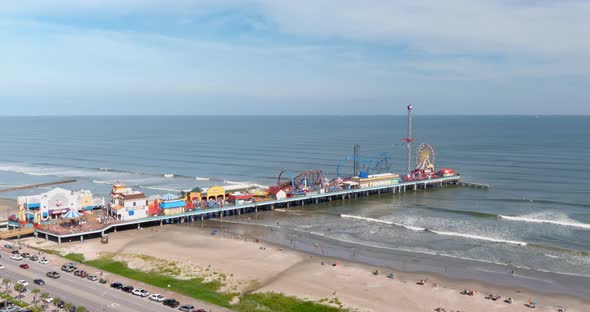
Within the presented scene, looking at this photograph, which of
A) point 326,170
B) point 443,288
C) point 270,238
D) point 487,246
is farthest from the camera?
point 326,170

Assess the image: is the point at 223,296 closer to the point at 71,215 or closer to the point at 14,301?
the point at 14,301

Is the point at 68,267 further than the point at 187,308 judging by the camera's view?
Yes

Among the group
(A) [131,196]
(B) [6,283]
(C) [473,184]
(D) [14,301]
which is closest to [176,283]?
(D) [14,301]

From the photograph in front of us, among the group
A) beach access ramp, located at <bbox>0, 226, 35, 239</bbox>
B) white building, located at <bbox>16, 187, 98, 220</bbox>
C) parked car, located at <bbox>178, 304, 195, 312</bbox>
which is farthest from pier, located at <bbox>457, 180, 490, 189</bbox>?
beach access ramp, located at <bbox>0, 226, 35, 239</bbox>

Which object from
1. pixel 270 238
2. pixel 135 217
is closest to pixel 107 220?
pixel 135 217

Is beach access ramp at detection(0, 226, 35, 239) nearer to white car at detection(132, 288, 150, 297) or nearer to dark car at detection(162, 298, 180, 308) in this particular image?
white car at detection(132, 288, 150, 297)

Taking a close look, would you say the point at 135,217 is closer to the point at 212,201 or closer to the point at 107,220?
the point at 107,220

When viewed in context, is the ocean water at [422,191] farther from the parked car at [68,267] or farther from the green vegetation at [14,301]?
the green vegetation at [14,301]
